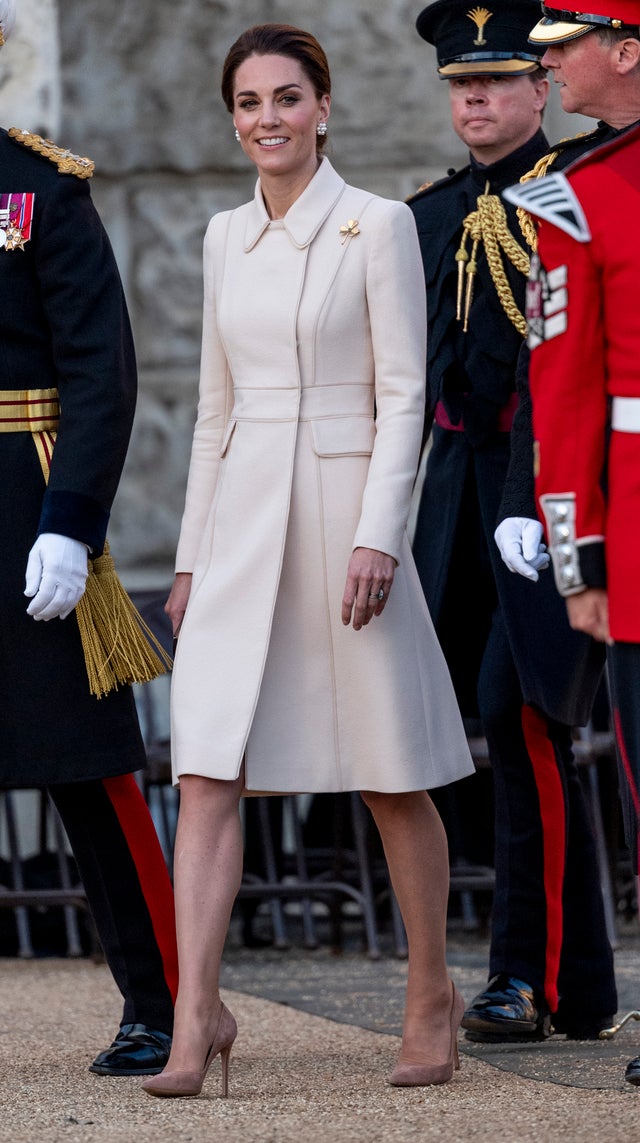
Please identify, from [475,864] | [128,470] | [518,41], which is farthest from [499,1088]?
[128,470]

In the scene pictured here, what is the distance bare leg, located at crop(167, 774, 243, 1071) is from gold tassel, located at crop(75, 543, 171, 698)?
0.93 ft

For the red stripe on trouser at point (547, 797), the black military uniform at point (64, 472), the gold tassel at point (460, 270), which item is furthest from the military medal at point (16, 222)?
the red stripe on trouser at point (547, 797)

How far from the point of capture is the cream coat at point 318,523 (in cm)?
364

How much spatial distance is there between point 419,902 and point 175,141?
138 inches

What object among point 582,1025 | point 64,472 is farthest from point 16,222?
point 582,1025

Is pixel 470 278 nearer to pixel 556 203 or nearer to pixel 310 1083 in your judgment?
pixel 556 203

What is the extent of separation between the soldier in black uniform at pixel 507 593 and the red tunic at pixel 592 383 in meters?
1.05

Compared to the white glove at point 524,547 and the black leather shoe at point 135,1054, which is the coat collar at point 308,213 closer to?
the white glove at point 524,547

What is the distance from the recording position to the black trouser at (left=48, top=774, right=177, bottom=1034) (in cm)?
384

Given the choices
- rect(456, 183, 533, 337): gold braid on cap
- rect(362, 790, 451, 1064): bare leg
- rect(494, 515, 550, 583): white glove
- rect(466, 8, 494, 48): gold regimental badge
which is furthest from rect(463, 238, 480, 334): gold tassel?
rect(362, 790, 451, 1064): bare leg

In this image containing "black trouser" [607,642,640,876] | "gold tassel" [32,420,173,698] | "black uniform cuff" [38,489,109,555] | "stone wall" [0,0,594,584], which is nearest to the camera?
"black trouser" [607,642,640,876]

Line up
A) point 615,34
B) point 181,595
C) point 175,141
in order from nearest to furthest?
point 615,34
point 181,595
point 175,141

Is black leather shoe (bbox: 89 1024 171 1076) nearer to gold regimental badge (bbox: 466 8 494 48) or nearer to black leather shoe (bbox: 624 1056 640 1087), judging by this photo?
black leather shoe (bbox: 624 1056 640 1087)

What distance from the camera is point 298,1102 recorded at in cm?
353
